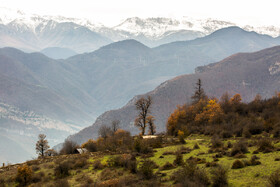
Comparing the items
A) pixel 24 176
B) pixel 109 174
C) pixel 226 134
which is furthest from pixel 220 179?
pixel 226 134

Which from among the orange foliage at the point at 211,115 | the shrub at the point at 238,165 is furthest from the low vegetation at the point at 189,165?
the orange foliage at the point at 211,115

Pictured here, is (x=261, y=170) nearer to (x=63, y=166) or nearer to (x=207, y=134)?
(x=63, y=166)

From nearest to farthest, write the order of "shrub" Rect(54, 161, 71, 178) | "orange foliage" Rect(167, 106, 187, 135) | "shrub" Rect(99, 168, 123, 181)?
1. "shrub" Rect(99, 168, 123, 181)
2. "shrub" Rect(54, 161, 71, 178)
3. "orange foliage" Rect(167, 106, 187, 135)

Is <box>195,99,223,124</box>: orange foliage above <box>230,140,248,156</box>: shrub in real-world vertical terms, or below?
above

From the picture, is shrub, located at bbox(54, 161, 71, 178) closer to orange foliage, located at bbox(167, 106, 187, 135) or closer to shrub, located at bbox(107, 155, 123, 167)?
shrub, located at bbox(107, 155, 123, 167)

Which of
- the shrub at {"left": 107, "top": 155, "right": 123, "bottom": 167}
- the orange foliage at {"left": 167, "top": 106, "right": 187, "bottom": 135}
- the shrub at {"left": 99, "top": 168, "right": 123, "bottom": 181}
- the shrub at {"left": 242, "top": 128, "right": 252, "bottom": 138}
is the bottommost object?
the shrub at {"left": 99, "top": 168, "right": 123, "bottom": 181}

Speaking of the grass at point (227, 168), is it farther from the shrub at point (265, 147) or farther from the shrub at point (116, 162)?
the shrub at point (116, 162)

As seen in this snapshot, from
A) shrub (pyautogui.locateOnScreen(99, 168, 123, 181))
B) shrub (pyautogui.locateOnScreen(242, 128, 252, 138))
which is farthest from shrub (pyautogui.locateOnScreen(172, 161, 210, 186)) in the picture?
shrub (pyautogui.locateOnScreen(242, 128, 252, 138))

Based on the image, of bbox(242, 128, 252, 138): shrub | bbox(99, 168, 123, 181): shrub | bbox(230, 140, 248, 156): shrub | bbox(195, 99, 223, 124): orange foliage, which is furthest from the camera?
bbox(195, 99, 223, 124): orange foliage

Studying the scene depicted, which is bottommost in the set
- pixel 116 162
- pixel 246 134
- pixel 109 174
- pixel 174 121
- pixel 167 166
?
pixel 109 174

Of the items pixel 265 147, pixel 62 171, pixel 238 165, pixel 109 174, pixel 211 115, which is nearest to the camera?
pixel 238 165

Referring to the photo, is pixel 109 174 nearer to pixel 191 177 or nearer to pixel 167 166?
pixel 167 166

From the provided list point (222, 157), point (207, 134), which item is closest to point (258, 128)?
point (207, 134)

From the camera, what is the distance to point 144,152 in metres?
30.8
